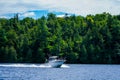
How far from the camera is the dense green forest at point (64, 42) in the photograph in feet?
492

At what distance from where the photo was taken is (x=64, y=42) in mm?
159125

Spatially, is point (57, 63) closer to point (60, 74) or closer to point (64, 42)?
point (60, 74)

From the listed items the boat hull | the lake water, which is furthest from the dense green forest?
the lake water

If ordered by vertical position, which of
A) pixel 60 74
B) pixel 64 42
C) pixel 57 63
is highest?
pixel 60 74

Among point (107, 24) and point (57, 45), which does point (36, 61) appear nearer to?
point (57, 45)

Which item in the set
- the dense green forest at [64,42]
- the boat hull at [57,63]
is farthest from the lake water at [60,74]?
the dense green forest at [64,42]

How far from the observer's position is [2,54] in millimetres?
151250

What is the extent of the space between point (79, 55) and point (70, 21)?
35.1 metres

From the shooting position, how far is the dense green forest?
492 ft

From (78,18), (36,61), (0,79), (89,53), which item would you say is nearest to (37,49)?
(36,61)

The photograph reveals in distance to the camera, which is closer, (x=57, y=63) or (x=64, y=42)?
(x=57, y=63)

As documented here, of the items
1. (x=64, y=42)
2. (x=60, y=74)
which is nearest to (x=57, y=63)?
(x=60, y=74)

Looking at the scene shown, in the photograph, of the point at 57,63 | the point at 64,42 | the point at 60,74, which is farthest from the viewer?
the point at 64,42

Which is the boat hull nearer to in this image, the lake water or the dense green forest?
the lake water
